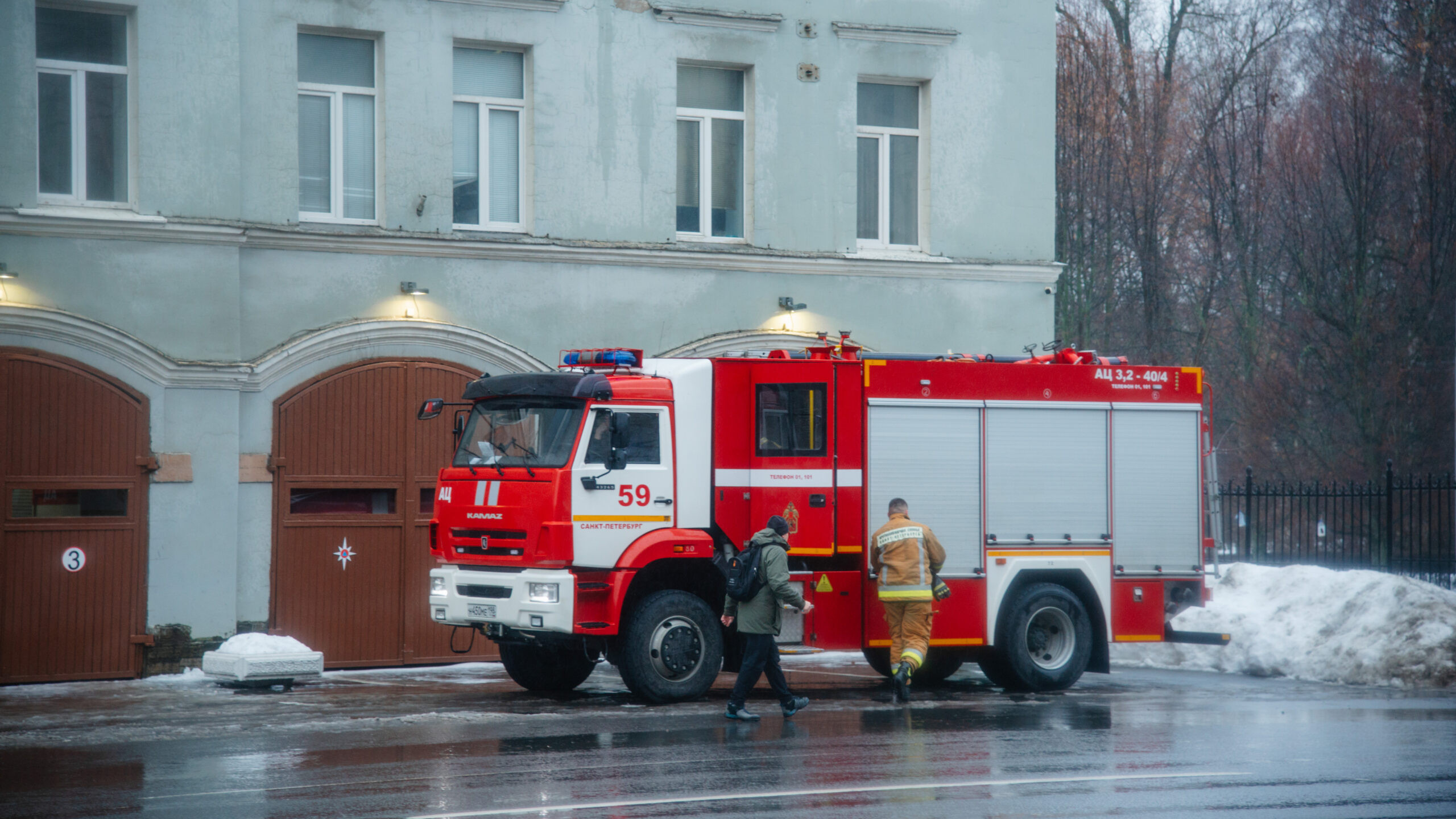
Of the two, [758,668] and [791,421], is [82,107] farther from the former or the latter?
[758,668]

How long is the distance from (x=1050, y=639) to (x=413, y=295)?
8.01m

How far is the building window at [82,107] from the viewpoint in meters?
15.4

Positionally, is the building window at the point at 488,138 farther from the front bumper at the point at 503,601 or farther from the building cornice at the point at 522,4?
the front bumper at the point at 503,601

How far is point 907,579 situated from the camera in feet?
42.5

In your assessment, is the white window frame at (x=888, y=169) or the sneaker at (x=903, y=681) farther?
the white window frame at (x=888, y=169)

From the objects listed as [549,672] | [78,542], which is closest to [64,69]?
[78,542]

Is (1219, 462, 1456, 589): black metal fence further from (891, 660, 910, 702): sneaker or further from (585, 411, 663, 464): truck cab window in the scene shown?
(585, 411, 663, 464): truck cab window

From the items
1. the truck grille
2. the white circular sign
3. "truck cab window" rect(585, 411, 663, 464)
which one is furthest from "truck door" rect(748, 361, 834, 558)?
the white circular sign

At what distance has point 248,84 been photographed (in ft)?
52.5

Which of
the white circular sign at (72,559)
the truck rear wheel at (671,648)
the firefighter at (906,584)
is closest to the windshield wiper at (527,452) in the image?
the truck rear wheel at (671,648)

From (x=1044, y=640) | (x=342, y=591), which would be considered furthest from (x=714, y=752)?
(x=342, y=591)

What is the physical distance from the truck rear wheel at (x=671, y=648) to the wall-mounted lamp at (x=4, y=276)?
745cm

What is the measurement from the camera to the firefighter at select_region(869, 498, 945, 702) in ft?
42.6

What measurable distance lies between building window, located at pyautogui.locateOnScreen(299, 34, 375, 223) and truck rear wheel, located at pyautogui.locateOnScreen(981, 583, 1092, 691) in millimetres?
8575
